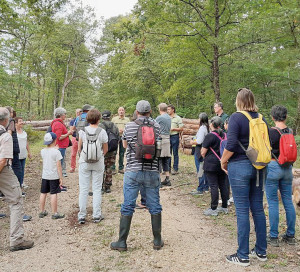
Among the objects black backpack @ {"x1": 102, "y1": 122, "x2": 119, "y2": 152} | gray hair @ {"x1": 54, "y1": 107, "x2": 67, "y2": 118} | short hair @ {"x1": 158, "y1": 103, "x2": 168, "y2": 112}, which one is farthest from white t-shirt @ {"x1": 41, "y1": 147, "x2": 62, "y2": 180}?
short hair @ {"x1": 158, "y1": 103, "x2": 168, "y2": 112}

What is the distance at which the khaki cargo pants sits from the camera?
4.04 metres

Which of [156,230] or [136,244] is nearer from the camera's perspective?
[156,230]

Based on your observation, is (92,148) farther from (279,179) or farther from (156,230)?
(279,179)

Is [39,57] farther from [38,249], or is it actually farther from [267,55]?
[38,249]

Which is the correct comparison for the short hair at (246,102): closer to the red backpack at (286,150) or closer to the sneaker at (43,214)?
the red backpack at (286,150)

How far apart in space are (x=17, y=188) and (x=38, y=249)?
1.00 metres

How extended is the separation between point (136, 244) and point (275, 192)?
91.8 inches

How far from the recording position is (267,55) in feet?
34.7

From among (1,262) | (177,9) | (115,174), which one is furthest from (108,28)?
(1,262)

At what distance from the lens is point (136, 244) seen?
412 centimetres

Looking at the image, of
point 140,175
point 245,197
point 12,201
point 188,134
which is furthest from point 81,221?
point 188,134

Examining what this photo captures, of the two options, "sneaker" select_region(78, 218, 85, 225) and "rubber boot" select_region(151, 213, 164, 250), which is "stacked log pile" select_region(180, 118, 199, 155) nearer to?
"sneaker" select_region(78, 218, 85, 225)

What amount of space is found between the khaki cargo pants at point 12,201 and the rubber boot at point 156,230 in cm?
205

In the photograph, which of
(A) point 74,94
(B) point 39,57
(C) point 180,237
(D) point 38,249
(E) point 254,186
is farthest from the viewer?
(A) point 74,94
